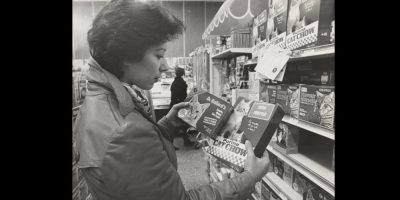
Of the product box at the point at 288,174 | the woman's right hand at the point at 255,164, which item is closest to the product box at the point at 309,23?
the woman's right hand at the point at 255,164

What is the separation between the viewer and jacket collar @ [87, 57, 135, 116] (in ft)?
3.05

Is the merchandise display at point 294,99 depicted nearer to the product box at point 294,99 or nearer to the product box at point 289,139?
the product box at point 294,99

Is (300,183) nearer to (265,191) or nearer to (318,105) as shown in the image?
(265,191)

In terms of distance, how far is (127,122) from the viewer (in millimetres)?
886

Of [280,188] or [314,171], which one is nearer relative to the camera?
[314,171]

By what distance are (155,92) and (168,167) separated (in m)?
3.35

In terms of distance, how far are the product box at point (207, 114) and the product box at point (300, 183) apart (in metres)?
0.81

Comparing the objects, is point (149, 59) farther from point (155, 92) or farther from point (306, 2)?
point (155, 92)

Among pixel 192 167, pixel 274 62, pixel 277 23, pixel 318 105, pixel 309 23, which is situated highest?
pixel 277 23

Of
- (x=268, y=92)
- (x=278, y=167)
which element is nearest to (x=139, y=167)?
(x=268, y=92)

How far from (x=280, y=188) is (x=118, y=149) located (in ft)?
4.69

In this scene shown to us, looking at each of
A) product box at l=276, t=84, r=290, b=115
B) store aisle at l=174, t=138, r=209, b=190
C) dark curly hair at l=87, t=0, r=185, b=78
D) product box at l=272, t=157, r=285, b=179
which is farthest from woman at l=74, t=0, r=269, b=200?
store aisle at l=174, t=138, r=209, b=190

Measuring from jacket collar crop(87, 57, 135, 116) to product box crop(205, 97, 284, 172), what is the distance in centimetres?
50
